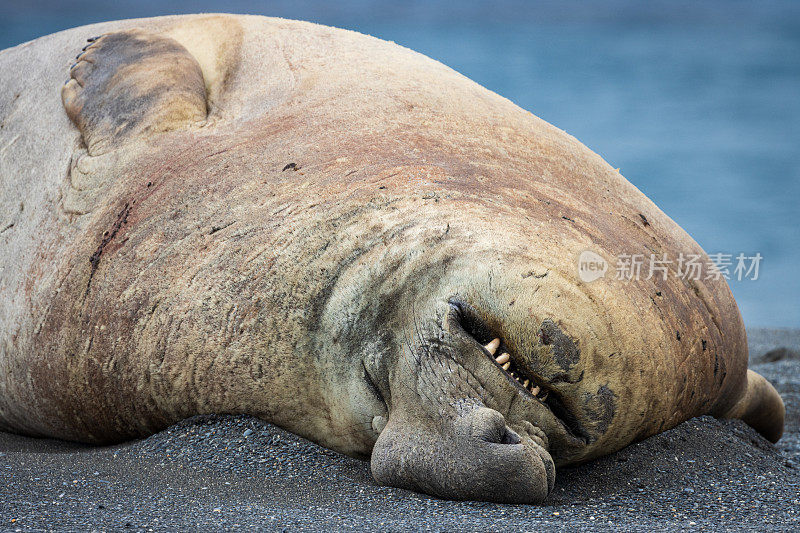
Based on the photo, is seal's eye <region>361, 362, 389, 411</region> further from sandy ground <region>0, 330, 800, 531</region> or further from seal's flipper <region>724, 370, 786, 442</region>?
seal's flipper <region>724, 370, 786, 442</region>

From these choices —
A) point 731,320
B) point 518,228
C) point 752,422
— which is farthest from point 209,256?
point 752,422

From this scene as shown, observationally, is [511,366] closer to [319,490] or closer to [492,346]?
[492,346]

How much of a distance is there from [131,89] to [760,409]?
2.88 metres

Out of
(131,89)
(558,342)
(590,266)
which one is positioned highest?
(131,89)

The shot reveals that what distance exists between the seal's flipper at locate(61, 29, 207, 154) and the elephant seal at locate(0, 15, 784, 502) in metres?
0.01

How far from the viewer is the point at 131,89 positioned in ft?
10.9

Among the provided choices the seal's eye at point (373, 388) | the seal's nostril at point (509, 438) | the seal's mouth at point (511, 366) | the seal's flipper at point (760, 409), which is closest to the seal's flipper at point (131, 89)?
the seal's eye at point (373, 388)

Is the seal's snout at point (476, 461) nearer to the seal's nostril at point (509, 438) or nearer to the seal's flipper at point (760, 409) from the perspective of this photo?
the seal's nostril at point (509, 438)

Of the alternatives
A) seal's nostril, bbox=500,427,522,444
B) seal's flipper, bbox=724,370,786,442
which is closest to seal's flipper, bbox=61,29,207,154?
seal's nostril, bbox=500,427,522,444

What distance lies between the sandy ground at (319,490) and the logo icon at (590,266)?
606mm

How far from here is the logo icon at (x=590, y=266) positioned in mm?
2266

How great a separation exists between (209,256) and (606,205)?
1323mm

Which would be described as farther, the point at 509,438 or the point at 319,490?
the point at 319,490

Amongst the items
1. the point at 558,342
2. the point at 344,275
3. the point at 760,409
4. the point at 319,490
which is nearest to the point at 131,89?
the point at 344,275
